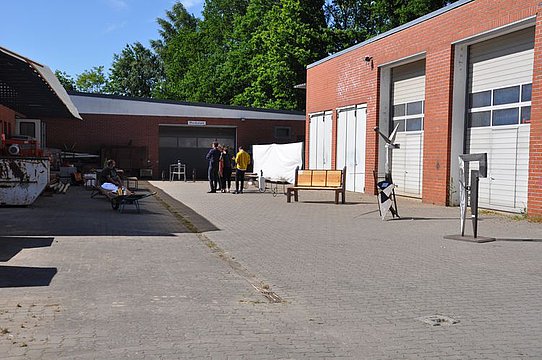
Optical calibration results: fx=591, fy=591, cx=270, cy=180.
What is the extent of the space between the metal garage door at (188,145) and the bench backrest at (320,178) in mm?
16790

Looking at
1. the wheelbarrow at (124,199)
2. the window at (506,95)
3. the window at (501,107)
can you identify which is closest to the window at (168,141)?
the wheelbarrow at (124,199)

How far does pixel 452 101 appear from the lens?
16.9 metres

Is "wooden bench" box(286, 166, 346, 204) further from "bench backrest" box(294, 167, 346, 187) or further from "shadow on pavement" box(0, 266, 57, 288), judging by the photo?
"shadow on pavement" box(0, 266, 57, 288)

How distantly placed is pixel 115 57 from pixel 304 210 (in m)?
64.6

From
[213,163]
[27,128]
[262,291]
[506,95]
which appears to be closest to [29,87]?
[213,163]

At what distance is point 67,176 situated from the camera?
26781 mm

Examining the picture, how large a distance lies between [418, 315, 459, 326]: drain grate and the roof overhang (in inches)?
394

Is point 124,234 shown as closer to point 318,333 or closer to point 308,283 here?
point 308,283

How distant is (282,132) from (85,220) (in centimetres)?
2482

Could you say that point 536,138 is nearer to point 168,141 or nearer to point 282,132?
point 282,132

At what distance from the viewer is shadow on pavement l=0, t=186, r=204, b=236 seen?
11102mm

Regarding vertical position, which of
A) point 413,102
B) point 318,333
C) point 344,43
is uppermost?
point 344,43

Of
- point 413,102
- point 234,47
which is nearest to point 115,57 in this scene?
point 234,47

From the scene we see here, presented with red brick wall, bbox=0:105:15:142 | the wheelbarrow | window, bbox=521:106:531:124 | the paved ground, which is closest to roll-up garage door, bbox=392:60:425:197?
window, bbox=521:106:531:124
